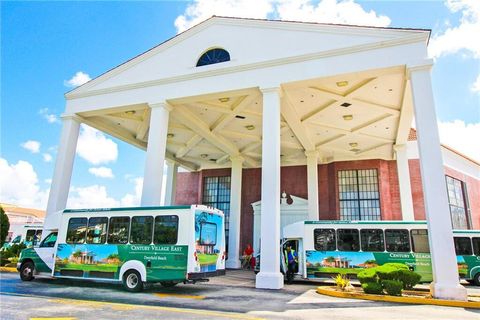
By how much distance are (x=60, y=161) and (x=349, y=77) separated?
13682 mm

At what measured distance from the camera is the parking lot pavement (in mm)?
7043

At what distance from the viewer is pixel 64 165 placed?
52.2 feet

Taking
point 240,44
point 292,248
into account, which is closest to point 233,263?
point 292,248

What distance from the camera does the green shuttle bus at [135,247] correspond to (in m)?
10.3

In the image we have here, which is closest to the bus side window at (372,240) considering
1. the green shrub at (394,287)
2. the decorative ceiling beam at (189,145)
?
Result: the green shrub at (394,287)

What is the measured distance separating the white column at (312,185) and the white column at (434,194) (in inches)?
440

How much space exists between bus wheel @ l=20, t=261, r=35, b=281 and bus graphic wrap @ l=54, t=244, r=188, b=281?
56.1 inches

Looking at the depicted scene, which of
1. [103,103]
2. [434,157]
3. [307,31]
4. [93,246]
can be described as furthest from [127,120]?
[434,157]

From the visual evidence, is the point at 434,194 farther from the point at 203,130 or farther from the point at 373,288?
the point at 203,130

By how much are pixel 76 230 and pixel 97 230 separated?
960 millimetres

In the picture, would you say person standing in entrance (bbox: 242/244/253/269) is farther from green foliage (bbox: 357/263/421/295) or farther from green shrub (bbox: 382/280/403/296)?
green shrub (bbox: 382/280/403/296)

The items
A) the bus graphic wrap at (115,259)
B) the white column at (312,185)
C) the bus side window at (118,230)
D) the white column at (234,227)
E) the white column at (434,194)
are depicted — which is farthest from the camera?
the white column at (234,227)

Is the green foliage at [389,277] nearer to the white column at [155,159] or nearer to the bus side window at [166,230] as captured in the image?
the bus side window at [166,230]

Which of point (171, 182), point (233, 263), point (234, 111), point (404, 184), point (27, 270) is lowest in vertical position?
point (27, 270)
